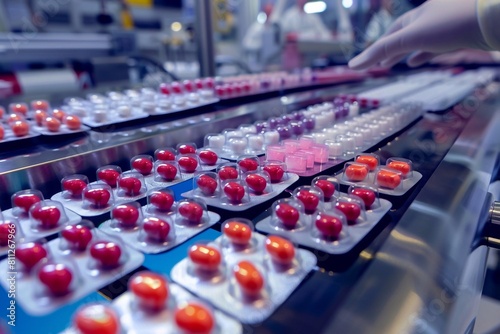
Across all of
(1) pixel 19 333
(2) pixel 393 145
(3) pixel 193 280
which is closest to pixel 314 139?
(2) pixel 393 145

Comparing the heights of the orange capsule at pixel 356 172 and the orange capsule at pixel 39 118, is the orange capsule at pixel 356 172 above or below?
below

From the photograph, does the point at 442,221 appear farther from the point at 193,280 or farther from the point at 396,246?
the point at 193,280

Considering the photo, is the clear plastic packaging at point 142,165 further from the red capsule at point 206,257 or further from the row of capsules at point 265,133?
the red capsule at point 206,257

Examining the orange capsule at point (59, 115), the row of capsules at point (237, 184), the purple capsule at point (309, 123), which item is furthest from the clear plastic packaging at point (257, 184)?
the orange capsule at point (59, 115)

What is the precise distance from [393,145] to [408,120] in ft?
0.70

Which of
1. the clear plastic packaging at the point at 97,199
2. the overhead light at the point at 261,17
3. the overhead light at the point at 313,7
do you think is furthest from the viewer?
the overhead light at the point at 261,17

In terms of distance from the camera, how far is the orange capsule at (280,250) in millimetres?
364

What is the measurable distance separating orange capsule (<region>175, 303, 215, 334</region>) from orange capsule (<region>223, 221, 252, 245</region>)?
0.11m

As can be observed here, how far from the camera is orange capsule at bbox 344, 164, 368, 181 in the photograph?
57 cm

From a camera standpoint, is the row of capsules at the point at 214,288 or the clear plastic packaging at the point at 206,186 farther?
the clear plastic packaging at the point at 206,186

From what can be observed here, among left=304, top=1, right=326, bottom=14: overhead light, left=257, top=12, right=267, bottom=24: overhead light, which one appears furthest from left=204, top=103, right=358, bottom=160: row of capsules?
left=257, top=12, right=267, bottom=24: overhead light

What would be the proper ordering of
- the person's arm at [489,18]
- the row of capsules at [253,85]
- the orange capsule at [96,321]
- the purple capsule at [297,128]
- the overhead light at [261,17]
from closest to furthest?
the orange capsule at [96,321] < the person's arm at [489,18] < the purple capsule at [297,128] < the row of capsules at [253,85] < the overhead light at [261,17]

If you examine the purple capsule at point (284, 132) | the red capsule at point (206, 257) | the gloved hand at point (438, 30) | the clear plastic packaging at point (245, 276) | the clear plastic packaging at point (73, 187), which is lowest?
the clear plastic packaging at point (245, 276)

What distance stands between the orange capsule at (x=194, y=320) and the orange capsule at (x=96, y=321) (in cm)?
5
